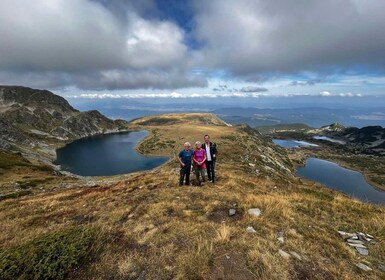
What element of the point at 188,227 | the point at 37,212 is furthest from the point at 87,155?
the point at 188,227

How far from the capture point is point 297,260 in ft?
28.9

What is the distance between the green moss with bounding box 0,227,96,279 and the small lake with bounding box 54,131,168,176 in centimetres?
9664

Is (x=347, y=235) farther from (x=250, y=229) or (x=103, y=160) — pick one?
(x=103, y=160)

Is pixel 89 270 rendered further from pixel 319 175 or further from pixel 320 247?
pixel 319 175

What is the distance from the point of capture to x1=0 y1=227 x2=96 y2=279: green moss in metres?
7.81

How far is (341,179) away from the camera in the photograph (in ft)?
530

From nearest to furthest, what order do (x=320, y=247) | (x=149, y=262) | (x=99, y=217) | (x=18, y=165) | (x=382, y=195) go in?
(x=149, y=262), (x=320, y=247), (x=99, y=217), (x=18, y=165), (x=382, y=195)

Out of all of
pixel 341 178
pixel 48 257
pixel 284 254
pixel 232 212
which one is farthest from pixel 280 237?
pixel 341 178

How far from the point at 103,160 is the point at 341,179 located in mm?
147923

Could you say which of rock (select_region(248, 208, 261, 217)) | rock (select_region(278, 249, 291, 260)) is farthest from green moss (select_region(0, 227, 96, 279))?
rock (select_region(248, 208, 261, 217))

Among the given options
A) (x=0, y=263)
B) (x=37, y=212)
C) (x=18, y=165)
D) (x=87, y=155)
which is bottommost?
(x=87, y=155)

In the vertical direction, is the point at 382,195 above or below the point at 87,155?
below

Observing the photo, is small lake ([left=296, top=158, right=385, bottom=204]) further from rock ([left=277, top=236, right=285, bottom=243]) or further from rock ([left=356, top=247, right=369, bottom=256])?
rock ([left=277, top=236, right=285, bottom=243])

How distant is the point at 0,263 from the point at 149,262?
4763mm
